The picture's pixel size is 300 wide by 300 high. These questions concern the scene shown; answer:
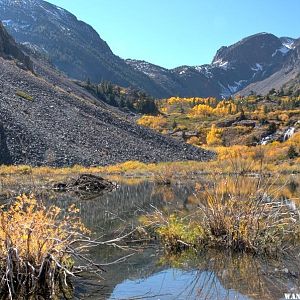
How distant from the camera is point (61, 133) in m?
62.5

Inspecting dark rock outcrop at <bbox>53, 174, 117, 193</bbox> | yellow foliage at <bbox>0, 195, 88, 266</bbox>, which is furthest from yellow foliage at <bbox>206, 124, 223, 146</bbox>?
yellow foliage at <bbox>0, 195, 88, 266</bbox>

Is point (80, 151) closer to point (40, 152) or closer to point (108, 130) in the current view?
point (40, 152)

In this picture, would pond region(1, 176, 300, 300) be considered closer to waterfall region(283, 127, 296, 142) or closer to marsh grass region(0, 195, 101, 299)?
marsh grass region(0, 195, 101, 299)

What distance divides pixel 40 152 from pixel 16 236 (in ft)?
151

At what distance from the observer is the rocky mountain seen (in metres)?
54.9

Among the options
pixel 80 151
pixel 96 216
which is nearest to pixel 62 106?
pixel 80 151

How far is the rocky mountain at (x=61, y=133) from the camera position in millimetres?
54906

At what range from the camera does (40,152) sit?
54594mm

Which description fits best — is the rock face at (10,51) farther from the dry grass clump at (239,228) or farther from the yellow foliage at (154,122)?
the dry grass clump at (239,228)

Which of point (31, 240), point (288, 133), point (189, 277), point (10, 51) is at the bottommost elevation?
point (189, 277)

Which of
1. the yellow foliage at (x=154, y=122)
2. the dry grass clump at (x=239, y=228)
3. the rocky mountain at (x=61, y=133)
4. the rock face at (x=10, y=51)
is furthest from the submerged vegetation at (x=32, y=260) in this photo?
the yellow foliage at (x=154, y=122)

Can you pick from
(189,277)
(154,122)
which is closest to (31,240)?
(189,277)

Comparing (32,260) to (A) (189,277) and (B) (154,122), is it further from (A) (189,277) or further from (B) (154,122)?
(B) (154,122)

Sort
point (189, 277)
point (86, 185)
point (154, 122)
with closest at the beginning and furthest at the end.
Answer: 1. point (189, 277)
2. point (86, 185)
3. point (154, 122)
